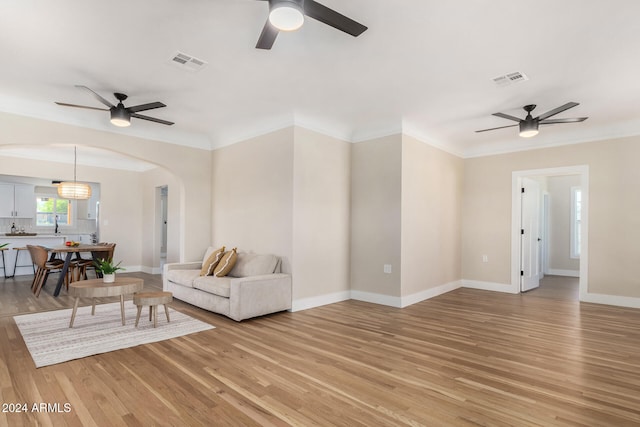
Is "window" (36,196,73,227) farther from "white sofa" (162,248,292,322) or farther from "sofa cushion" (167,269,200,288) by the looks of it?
Answer: "white sofa" (162,248,292,322)

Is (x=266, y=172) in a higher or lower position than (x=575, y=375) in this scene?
higher

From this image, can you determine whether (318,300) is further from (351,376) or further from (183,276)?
(351,376)

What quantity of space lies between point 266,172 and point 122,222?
5224 mm

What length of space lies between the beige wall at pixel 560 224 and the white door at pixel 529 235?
208 centimetres

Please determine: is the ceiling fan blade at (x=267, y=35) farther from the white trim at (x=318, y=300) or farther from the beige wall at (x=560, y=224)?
the beige wall at (x=560, y=224)

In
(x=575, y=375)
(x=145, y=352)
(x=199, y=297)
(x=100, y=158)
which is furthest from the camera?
(x=100, y=158)

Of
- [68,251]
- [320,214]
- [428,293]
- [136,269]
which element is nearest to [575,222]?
[428,293]

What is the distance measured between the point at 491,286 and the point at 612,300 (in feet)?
5.60

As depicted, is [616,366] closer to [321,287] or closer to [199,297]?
[321,287]

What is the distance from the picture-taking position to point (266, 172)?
17.1 ft

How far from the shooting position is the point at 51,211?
30.2 feet

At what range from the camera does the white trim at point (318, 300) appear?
188 inches

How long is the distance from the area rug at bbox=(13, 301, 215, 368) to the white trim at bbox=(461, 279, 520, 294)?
489 centimetres

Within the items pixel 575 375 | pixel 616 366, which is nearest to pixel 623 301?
pixel 616 366
